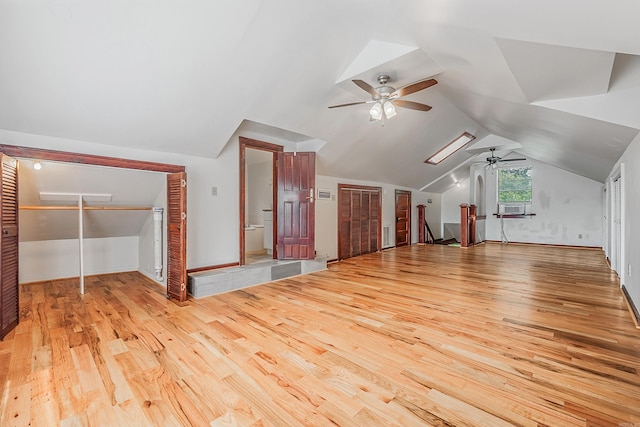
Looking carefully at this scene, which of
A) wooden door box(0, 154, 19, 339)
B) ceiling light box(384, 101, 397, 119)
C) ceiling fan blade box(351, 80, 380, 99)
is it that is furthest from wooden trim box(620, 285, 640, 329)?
wooden door box(0, 154, 19, 339)

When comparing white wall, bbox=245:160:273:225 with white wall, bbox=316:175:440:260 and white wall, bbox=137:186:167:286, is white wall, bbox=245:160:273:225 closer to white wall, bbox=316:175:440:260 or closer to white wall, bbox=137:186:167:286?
white wall, bbox=316:175:440:260

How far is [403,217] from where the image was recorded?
9008 mm

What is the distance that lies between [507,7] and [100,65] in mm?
3138

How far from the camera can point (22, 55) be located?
2.28 m

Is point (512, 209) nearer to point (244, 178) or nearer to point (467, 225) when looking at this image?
point (467, 225)

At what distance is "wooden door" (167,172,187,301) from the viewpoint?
365 cm

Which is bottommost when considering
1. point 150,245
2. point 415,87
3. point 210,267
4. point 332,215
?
point 210,267

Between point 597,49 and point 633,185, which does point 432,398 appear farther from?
point 633,185

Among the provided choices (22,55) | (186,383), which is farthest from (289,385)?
(22,55)

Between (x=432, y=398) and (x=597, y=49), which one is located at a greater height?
(x=597, y=49)

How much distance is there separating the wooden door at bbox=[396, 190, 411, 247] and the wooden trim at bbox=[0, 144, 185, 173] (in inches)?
253

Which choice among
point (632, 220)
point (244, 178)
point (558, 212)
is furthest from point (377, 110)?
point (558, 212)

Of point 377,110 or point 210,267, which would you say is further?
point 210,267

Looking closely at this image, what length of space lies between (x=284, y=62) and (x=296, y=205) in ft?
8.00
